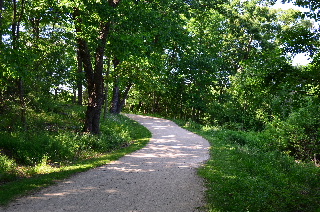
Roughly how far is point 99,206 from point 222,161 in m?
5.93

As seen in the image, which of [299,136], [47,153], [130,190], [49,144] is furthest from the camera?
[299,136]

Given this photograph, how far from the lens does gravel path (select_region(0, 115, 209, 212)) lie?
569 cm

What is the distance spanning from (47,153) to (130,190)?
474 cm

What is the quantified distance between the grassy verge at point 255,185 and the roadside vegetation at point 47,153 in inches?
177

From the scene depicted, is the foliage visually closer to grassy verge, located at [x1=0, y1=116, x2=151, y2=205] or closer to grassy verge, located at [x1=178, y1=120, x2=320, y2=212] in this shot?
grassy verge, located at [x1=0, y1=116, x2=151, y2=205]

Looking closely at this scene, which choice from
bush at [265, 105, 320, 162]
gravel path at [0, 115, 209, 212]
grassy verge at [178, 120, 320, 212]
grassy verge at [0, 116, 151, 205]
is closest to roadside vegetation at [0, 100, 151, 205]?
grassy verge at [0, 116, 151, 205]

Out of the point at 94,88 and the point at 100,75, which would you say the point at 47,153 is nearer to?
the point at 94,88

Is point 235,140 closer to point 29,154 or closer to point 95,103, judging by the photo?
point 95,103

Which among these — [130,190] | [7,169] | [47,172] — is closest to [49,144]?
[47,172]

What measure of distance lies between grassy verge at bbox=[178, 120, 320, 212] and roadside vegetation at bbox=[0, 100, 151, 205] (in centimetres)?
450

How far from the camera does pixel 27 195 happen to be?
6.31 m

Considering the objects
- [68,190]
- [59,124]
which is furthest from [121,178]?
[59,124]

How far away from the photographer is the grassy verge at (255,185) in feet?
17.6

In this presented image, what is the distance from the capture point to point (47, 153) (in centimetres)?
978
